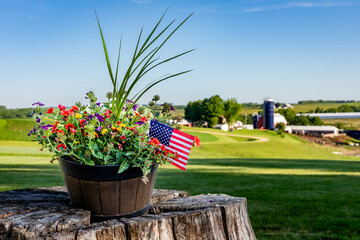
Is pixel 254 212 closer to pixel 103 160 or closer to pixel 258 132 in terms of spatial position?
pixel 103 160

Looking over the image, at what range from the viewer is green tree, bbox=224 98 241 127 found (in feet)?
201

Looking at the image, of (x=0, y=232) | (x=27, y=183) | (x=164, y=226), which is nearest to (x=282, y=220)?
(x=164, y=226)

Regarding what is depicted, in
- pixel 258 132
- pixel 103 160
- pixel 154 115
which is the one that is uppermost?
pixel 154 115

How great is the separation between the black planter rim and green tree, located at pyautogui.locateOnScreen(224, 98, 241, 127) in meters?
59.6

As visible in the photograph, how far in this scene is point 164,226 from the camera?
205 centimetres

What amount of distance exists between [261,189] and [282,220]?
2.32 metres

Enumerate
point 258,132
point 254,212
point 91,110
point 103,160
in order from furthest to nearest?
point 258,132 < point 254,212 < point 91,110 < point 103,160

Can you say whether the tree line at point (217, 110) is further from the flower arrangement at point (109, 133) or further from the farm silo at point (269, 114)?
the flower arrangement at point (109, 133)

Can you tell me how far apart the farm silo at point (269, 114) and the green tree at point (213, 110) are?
10440 mm

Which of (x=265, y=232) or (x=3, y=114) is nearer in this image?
(x=265, y=232)

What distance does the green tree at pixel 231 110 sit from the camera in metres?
61.2

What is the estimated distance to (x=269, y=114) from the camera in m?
63.6

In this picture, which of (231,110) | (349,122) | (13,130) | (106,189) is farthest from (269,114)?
(106,189)

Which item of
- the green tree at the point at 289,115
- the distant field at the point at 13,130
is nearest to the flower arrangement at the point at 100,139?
the distant field at the point at 13,130
